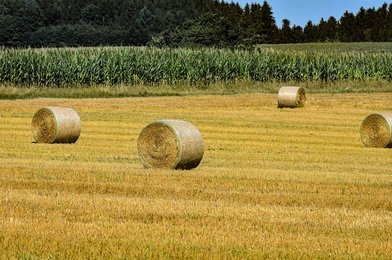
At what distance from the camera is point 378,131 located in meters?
28.1

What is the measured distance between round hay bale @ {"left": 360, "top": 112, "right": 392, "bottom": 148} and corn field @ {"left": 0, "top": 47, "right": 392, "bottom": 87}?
32712mm

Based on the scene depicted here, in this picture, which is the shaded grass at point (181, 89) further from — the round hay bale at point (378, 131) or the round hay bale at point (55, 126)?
the round hay bale at point (378, 131)

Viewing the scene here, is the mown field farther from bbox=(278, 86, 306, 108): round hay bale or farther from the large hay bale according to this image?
bbox=(278, 86, 306, 108): round hay bale

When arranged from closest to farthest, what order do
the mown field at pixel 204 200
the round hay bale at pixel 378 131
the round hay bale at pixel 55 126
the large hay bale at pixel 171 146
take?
1. the mown field at pixel 204 200
2. the large hay bale at pixel 171 146
3. the round hay bale at pixel 55 126
4. the round hay bale at pixel 378 131

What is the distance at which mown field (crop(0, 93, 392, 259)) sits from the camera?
11.0 meters

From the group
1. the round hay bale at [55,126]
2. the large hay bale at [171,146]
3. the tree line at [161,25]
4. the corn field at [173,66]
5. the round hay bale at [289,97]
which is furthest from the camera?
the tree line at [161,25]

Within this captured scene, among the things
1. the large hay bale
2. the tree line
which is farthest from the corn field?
the large hay bale

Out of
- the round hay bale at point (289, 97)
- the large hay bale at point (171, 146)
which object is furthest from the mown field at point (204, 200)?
the round hay bale at point (289, 97)

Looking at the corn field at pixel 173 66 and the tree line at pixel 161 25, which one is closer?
the corn field at pixel 173 66

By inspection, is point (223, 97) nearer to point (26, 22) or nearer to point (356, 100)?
point (356, 100)

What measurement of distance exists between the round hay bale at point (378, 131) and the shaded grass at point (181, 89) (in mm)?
26625

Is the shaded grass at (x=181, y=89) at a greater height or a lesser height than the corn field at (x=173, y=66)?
lesser

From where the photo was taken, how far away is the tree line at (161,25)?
295 ft

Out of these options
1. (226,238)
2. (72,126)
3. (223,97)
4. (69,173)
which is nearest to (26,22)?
(223,97)
